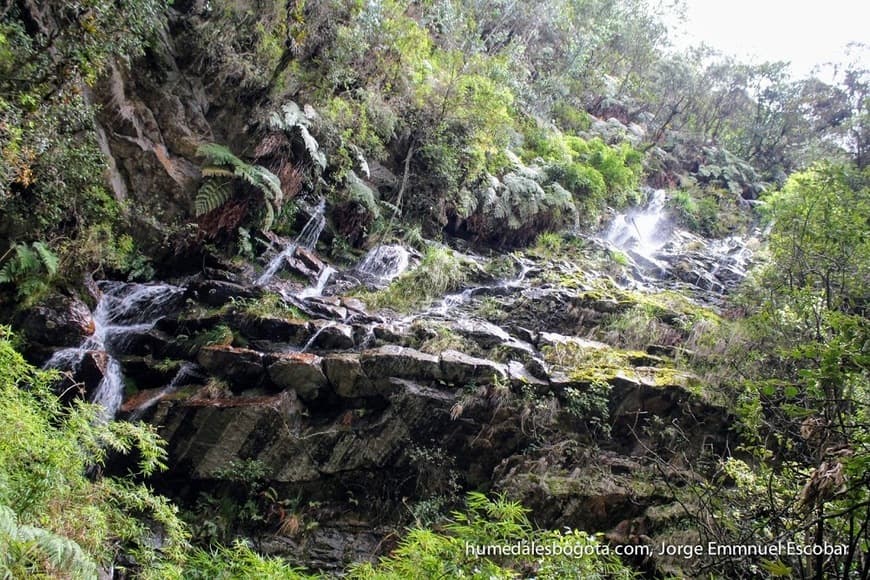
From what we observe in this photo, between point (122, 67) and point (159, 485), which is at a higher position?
point (122, 67)

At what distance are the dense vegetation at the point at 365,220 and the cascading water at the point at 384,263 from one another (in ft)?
1.31

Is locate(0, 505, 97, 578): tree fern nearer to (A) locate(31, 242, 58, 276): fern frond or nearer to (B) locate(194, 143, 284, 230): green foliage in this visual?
(A) locate(31, 242, 58, 276): fern frond

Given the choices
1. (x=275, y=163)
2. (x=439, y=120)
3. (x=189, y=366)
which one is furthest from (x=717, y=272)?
(x=189, y=366)

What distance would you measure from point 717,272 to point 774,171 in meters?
13.1

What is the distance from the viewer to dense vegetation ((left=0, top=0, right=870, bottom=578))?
320cm

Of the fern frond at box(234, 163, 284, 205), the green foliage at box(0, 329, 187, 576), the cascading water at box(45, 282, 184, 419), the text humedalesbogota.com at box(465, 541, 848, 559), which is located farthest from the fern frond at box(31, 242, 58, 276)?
the text humedalesbogota.com at box(465, 541, 848, 559)

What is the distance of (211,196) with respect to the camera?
782 cm

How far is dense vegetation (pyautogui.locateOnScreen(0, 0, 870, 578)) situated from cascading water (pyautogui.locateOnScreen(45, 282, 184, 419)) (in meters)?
0.33

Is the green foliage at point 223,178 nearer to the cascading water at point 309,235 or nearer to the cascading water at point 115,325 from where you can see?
the cascading water at point 309,235

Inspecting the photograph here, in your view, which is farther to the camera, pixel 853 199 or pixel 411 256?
pixel 411 256

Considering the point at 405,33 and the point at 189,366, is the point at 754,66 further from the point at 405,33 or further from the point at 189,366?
the point at 189,366

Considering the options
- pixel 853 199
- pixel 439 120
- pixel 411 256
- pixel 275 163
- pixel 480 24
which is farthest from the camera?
pixel 480 24

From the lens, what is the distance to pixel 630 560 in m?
5.61

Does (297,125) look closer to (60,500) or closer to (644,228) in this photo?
(60,500)
